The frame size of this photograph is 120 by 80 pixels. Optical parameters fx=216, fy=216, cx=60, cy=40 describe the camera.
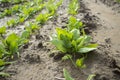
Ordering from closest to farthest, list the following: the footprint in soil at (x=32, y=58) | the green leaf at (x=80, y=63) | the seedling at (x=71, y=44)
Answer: the green leaf at (x=80, y=63)
the seedling at (x=71, y=44)
the footprint in soil at (x=32, y=58)

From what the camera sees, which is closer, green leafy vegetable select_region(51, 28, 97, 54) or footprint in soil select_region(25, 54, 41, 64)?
green leafy vegetable select_region(51, 28, 97, 54)

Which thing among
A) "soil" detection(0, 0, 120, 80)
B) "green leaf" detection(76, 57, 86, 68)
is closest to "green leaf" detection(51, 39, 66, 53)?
"soil" detection(0, 0, 120, 80)

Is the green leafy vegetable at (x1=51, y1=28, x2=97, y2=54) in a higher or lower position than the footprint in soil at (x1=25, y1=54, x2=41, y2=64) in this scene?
higher

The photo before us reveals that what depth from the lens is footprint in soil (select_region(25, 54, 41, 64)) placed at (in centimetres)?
272

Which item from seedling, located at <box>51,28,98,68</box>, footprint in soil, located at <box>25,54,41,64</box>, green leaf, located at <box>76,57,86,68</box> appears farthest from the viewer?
footprint in soil, located at <box>25,54,41,64</box>

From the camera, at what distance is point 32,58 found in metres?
2.76

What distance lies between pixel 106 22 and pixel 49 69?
2268mm

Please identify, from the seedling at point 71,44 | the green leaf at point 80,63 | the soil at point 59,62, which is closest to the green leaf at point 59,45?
the seedling at point 71,44

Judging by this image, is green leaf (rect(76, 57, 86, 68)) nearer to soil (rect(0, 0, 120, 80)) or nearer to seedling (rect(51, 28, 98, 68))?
soil (rect(0, 0, 120, 80))

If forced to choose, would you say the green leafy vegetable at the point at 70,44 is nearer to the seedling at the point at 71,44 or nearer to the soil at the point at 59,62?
the seedling at the point at 71,44

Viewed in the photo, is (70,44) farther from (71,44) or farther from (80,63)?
(80,63)

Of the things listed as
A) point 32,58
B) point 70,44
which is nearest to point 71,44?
point 70,44

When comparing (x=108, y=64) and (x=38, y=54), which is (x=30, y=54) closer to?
(x=38, y=54)

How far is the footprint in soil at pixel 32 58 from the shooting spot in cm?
272
